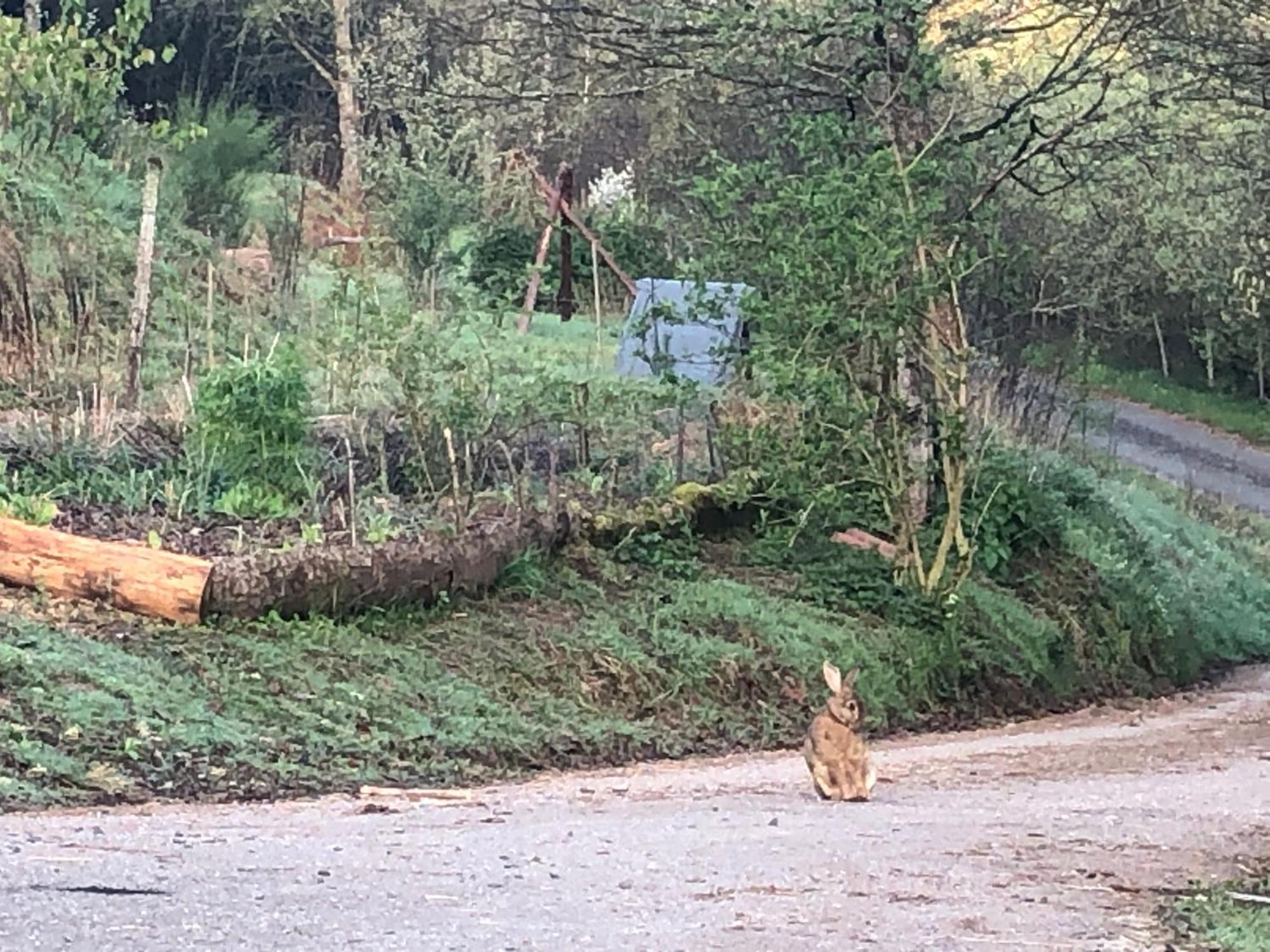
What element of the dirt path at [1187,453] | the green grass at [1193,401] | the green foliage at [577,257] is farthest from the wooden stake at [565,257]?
the green grass at [1193,401]

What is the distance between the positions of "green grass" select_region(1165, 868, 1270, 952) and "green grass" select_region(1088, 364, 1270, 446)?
98.9 feet

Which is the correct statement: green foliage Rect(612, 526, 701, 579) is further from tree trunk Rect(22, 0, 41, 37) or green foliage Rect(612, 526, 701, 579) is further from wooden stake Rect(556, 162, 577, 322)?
tree trunk Rect(22, 0, 41, 37)

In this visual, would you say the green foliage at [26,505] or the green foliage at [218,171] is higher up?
the green foliage at [218,171]

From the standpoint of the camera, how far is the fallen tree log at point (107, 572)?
1068cm

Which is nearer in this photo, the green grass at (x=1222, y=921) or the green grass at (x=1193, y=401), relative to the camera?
the green grass at (x=1222, y=921)

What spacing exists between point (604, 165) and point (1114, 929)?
28.2m

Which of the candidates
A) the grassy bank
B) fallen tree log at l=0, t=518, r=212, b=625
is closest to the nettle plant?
the grassy bank

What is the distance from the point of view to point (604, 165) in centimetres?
3316

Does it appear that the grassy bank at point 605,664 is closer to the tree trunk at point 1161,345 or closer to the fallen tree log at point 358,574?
the fallen tree log at point 358,574

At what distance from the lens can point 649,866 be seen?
6750 millimetres

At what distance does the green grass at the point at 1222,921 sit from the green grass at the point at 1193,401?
98.9ft

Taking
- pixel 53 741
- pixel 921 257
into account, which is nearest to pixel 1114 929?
pixel 53 741

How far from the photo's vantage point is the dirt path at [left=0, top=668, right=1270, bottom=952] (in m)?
5.48

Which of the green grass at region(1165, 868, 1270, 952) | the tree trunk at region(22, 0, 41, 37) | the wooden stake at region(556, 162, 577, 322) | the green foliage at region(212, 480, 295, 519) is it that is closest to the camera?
the green grass at region(1165, 868, 1270, 952)
